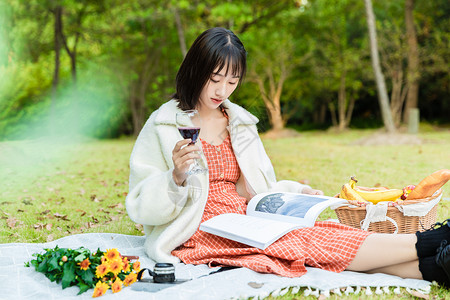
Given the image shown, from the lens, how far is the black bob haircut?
2.84m

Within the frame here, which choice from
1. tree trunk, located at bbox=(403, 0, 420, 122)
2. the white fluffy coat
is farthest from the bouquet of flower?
tree trunk, located at bbox=(403, 0, 420, 122)

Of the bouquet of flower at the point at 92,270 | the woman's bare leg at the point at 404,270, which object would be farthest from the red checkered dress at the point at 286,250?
the bouquet of flower at the point at 92,270

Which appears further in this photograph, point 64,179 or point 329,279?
point 64,179

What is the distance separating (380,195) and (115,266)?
6.98 ft

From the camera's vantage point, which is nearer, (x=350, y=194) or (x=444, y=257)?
(x=444, y=257)

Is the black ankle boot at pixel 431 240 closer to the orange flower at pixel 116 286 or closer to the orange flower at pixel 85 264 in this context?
the orange flower at pixel 116 286

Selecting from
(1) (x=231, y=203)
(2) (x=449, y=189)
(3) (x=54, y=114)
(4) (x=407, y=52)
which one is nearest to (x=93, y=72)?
(3) (x=54, y=114)

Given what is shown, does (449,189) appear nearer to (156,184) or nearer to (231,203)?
(231,203)

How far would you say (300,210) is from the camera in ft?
9.75

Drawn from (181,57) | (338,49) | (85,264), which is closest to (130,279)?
(85,264)

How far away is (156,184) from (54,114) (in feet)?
60.7

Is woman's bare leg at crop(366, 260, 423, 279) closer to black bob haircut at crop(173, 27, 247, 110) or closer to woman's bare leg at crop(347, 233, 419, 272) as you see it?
woman's bare leg at crop(347, 233, 419, 272)

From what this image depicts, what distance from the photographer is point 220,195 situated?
3127 mm

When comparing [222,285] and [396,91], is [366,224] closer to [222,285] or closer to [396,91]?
[222,285]
